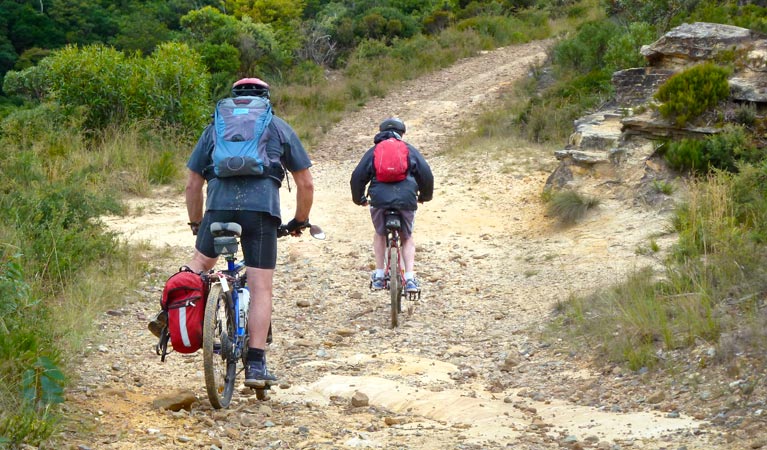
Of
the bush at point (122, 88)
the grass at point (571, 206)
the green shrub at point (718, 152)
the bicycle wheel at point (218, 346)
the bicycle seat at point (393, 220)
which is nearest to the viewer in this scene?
the bicycle wheel at point (218, 346)

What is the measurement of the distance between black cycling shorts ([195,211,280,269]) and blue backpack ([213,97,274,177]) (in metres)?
0.22

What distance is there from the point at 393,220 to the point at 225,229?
2.99 metres

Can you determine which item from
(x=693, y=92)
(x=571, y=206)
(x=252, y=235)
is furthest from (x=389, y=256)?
(x=693, y=92)

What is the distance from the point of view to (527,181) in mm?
12719

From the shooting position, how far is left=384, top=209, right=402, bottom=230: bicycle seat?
7.67 metres

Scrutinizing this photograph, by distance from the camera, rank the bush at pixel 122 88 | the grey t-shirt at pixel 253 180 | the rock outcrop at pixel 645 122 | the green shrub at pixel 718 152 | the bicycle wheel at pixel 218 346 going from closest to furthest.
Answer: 1. the bicycle wheel at pixel 218 346
2. the grey t-shirt at pixel 253 180
3. the green shrub at pixel 718 152
4. the rock outcrop at pixel 645 122
5. the bush at pixel 122 88

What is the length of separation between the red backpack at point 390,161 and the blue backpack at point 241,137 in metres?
2.61


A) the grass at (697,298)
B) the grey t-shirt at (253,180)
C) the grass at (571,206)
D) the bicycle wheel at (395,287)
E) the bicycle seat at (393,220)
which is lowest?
the grass at (571,206)

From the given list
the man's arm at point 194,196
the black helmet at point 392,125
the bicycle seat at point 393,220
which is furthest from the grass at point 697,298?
the man's arm at point 194,196

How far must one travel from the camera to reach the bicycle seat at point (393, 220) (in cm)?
767

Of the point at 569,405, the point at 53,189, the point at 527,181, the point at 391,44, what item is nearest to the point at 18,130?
the point at 53,189

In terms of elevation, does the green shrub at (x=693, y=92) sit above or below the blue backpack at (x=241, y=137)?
below

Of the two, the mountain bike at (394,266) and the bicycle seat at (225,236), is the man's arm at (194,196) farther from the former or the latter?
the mountain bike at (394,266)

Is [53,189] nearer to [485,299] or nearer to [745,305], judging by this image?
[485,299]
